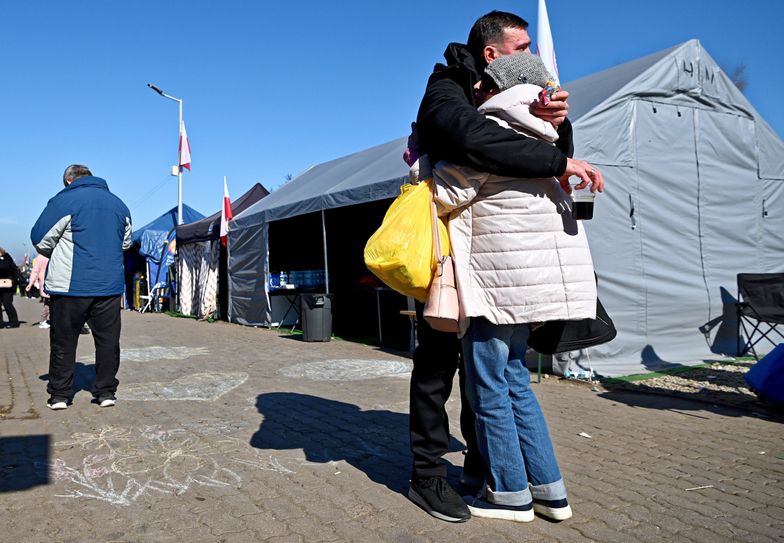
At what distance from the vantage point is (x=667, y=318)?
773 centimetres

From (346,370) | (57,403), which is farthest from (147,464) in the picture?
(346,370)

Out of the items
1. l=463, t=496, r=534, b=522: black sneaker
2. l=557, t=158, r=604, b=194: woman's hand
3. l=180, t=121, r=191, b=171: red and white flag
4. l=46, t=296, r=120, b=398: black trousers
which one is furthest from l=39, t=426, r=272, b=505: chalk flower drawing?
l=180, t=121, r=191, b=171: red and white flag

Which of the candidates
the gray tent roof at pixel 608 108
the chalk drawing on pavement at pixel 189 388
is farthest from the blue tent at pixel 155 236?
the chalk drawing on pavement at pixel 189 388

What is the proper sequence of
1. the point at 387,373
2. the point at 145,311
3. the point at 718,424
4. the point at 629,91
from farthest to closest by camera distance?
the point at 145,311
the point at 629,91
the point at 387,373
the point at 718,424

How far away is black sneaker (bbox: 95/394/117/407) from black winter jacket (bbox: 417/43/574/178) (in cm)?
385

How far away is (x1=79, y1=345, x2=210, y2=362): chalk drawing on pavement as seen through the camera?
8266mm

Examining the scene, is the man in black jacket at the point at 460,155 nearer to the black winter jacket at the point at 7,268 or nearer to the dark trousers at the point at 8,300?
the black winter jacket at the point at 7,268

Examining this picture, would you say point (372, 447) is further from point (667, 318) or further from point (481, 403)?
point (667, 318)

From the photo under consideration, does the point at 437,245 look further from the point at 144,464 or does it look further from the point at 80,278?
the point at 80,278

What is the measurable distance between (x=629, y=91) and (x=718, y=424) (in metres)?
4.33

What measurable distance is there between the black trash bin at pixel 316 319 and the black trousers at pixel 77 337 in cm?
518

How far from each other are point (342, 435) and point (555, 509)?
1.80m

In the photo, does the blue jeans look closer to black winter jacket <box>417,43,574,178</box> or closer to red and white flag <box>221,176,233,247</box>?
black winter jacket <box>417,43,574,178</box>

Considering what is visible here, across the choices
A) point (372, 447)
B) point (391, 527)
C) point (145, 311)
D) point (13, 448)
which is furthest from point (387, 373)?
point (145, 311)
